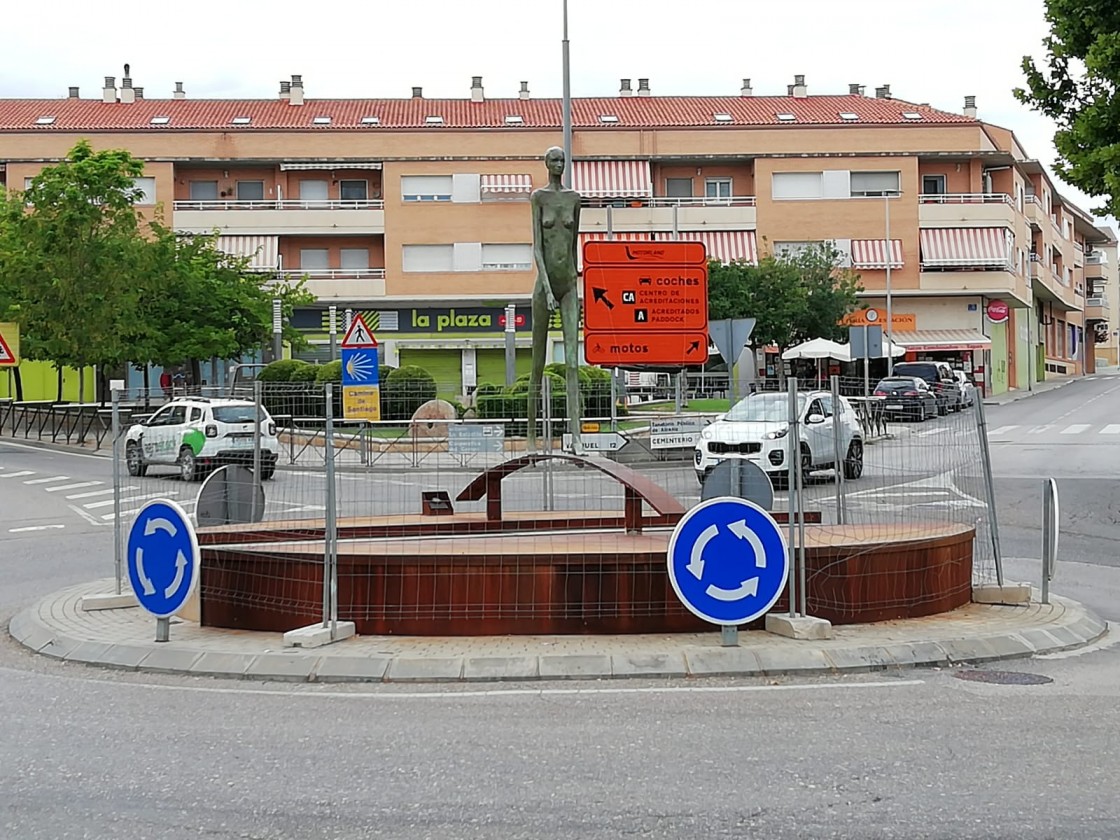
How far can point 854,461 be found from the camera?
10719mm

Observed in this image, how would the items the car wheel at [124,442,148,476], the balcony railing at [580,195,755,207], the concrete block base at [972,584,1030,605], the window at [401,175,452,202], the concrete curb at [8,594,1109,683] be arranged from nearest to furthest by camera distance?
the concrete curb at [8,594,1109,683] < the concrete block base at [972,584,1030,605] < the car wheel at [124,442,148,476] < the window at [401,175,452,202] < the balcony railing at [580,195,755,207]

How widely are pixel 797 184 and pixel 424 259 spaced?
1699 cm

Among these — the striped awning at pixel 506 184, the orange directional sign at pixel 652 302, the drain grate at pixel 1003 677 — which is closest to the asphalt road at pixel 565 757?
the drain grate at pixel 1003 677

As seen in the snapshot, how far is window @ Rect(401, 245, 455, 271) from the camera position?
57125mm

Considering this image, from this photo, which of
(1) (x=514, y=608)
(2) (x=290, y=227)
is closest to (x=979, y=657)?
(1) (x=514, y=608)

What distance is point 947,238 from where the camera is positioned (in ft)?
196

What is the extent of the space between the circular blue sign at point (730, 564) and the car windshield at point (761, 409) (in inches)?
66.1

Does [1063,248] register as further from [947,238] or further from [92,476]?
[92,476]

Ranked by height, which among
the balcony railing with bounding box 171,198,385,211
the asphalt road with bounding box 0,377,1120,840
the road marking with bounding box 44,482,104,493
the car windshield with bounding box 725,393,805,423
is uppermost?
the balcony railing with bounding box 171,198,385,211

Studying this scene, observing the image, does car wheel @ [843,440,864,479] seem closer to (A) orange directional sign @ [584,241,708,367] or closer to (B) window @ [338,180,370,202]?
(A) orange directional sign @ [584,241,708,367]

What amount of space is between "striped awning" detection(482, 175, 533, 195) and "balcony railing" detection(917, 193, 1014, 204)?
17.9 metres

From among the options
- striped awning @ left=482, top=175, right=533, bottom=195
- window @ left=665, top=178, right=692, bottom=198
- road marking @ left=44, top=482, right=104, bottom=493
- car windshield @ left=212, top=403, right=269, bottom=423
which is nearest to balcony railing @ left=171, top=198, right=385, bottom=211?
striped awning @ left=482, top=175, right=533, bottom=195

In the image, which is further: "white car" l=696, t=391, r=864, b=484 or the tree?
the tree

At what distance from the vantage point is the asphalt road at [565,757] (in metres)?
5.16
